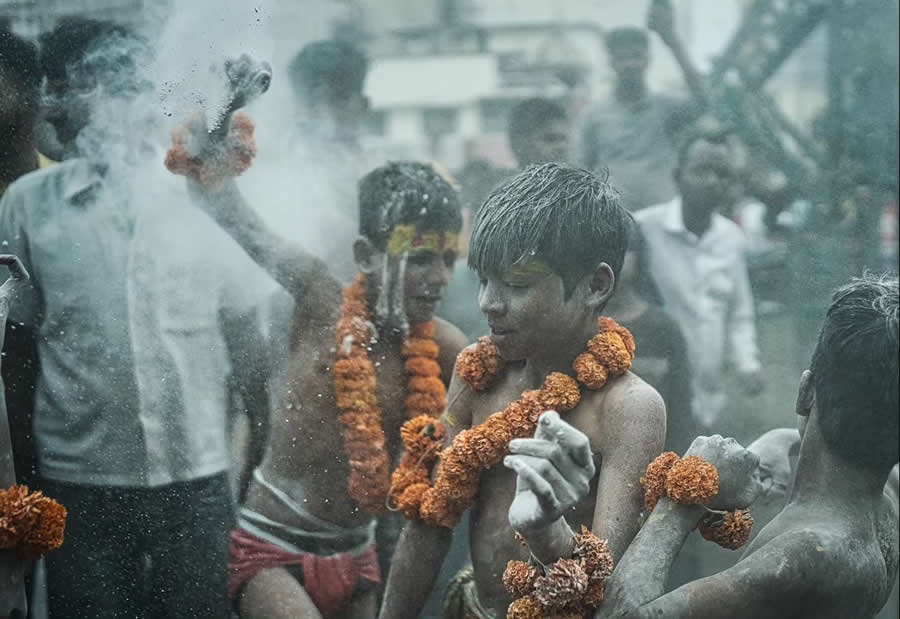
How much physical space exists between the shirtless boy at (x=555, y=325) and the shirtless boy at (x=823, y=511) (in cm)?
15

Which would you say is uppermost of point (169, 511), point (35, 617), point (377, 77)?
point (377, 77)

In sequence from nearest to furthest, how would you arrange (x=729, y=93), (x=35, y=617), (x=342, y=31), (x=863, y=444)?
1. (x=863, y=444)
2. (x=35, y=617)
3. (x=342, y=31)
4. (x=729, y=93)

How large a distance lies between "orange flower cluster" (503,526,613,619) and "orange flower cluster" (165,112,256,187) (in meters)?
1.84

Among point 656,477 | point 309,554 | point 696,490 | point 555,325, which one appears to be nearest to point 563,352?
point 555,325

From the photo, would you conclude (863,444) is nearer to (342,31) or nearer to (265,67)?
(265,67)

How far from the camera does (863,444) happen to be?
8.68 ft

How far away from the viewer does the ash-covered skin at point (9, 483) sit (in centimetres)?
306

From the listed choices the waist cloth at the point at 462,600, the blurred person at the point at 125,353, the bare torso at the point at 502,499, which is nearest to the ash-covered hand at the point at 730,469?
the bare torso at the point at 502,499

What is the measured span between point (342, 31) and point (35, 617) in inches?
96.3

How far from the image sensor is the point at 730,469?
2.69 metres

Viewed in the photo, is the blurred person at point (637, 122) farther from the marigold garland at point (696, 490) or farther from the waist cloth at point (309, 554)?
the marigold garland at point (696, 490)

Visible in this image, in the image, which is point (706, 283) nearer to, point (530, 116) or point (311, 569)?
point (530, 116)

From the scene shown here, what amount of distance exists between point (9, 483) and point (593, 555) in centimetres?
171

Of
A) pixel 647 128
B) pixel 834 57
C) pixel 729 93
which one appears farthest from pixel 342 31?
pixel 834 57
